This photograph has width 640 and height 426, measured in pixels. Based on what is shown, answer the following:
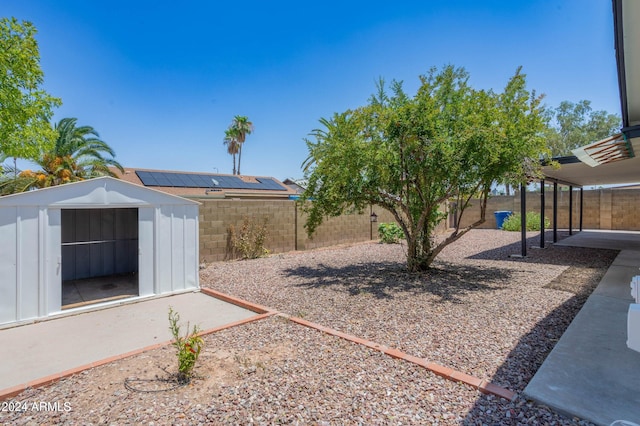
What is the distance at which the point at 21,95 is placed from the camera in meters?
7.38

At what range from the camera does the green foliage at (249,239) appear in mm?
10203

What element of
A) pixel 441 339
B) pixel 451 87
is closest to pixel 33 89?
pixel 451 87

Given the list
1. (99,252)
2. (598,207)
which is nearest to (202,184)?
(99,252)

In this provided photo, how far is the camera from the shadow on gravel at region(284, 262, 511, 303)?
6520 millimetres

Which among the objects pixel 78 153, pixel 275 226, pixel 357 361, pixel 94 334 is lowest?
pixel 94 334

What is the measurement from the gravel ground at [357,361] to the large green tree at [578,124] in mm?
31467

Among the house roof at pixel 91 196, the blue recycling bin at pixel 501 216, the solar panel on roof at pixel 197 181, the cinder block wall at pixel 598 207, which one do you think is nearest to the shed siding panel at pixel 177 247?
the house roof at pixel 91 196

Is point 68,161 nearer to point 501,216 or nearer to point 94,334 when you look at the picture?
point 94,334

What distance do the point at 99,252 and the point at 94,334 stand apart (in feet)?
15.5

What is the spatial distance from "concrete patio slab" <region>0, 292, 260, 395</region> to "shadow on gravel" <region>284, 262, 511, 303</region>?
2.28 meters

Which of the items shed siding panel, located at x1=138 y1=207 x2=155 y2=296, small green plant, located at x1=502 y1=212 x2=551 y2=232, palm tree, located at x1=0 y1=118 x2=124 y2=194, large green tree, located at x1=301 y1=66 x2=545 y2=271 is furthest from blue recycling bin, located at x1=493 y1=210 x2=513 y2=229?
palm tree, located at x1=0 y1=118 x2=124 y2=194

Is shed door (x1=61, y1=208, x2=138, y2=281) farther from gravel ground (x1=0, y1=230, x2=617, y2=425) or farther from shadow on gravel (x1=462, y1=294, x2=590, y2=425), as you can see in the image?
shadow on gravel (x1=462, y1=294, x2=590, y2=425)

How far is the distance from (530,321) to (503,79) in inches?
200

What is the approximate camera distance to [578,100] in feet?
108
